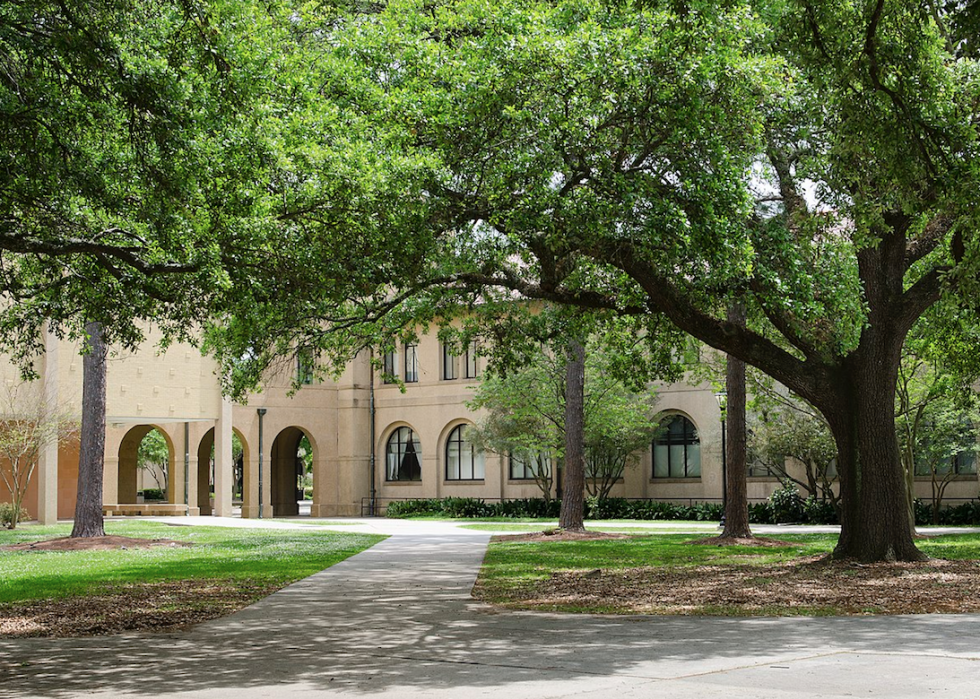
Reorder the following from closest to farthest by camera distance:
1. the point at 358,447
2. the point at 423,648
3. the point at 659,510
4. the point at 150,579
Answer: the point at 423,648
the point at 150,579
the point at 659,510
the point at 358,447

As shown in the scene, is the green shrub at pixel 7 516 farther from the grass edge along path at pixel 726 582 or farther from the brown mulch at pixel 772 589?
the brown mulch at pixel 772 589

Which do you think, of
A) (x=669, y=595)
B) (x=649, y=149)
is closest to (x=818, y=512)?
(x=669, y=595)

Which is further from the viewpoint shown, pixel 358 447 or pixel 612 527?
pixel 358 447

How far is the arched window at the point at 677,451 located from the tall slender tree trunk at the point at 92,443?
73.5 feet

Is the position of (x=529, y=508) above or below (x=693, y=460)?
below

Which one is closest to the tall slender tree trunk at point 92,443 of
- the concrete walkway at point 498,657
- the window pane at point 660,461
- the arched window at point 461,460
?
the concrete walkway at point 498,657

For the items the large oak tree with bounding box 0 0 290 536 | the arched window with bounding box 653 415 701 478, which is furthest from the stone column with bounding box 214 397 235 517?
the large oak tree with bounding box 0 0 290 536

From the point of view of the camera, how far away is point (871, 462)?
15719mm

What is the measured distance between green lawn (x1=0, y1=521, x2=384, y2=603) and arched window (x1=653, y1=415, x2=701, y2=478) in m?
16.3

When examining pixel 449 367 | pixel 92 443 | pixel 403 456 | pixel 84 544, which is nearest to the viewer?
pixel 84 544

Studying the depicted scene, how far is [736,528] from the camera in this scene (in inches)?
930

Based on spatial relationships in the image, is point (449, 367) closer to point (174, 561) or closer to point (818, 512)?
point (818, 512)

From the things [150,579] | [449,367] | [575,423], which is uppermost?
[449,367]

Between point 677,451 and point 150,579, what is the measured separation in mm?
28324
